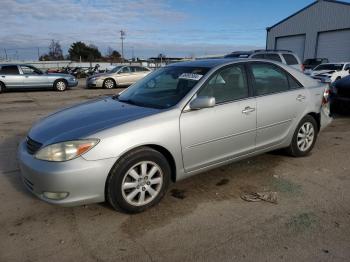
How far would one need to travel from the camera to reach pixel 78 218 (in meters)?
3.48

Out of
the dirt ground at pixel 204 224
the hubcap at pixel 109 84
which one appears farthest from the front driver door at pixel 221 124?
the hubcap at pixel 109 84

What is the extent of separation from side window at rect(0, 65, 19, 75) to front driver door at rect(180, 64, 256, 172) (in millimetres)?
15826

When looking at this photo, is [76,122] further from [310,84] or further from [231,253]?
[310,84]

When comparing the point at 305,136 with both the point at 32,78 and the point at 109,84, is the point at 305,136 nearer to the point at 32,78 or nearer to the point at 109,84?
the point at 32,78

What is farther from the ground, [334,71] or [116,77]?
[334,71]

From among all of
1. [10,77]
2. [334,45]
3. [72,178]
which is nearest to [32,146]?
[72,178]

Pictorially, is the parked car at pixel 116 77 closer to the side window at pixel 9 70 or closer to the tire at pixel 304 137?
the side window at pixel 9 70

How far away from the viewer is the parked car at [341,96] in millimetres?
8336

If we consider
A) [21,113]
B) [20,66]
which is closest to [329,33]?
[20,66]

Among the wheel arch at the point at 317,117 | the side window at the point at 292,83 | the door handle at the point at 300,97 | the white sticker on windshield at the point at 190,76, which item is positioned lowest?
the wheel arch at the point at 317,117

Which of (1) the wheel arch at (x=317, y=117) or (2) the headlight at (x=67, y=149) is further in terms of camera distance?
Result: (1) the wheel arch at (x=317, y=117)

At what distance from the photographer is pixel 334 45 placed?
30766 mm

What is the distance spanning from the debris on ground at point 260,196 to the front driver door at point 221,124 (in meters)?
0.49

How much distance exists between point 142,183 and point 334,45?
32077 mm
